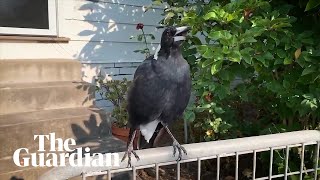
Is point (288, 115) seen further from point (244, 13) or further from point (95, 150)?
point (95, 150)

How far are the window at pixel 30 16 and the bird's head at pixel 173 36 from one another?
111 inches

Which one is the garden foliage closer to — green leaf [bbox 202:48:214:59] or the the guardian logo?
green leaf [bbox 202:48:214:59]

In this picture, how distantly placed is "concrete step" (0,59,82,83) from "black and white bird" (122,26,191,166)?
2.27 m

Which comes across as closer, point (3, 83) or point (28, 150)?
point (28, 150)

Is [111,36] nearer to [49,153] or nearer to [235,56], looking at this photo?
[49,153]

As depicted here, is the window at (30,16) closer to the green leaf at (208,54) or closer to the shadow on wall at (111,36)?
the shadow on wall at (111,36)

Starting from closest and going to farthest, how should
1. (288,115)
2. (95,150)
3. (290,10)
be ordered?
(290,10) → (288,115) → (95,150)

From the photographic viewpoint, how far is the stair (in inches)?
109

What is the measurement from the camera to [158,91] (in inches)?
65.6

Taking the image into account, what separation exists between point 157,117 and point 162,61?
0.33 metres

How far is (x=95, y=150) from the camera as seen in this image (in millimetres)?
2994

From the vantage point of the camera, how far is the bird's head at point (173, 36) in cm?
153

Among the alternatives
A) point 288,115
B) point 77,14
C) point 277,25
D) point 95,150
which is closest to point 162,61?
point 277,25

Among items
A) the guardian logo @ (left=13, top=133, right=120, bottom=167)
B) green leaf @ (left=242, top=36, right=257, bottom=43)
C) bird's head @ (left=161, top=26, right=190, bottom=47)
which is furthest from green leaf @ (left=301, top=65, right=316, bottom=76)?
the guardian logo @ (left=13, top=133, right=120, bottom=167)
